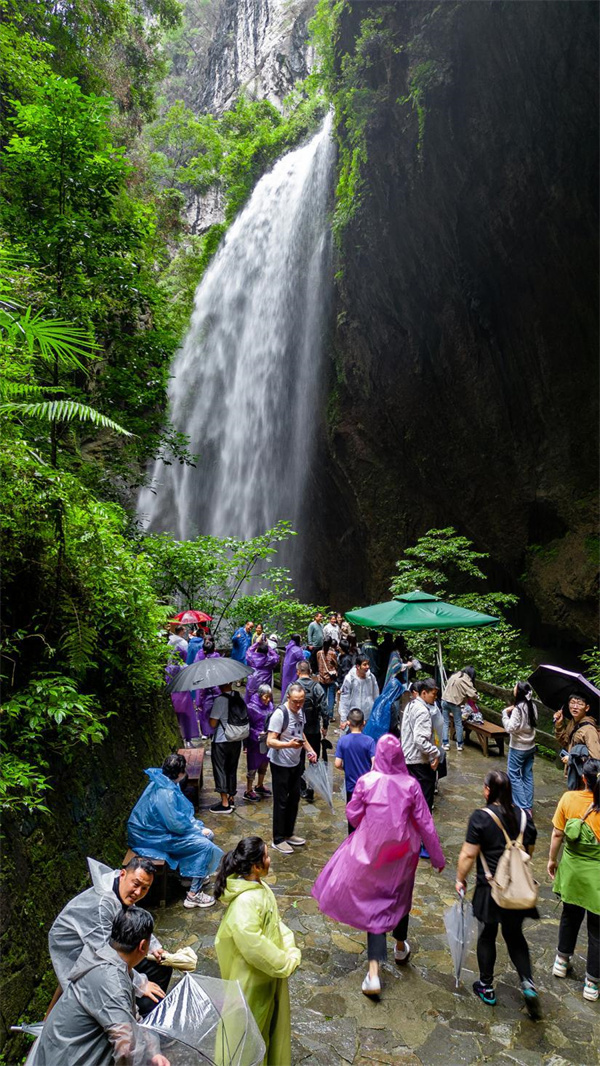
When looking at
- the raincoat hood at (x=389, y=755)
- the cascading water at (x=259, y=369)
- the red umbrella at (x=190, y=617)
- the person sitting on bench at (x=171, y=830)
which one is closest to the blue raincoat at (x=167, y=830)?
the person sitting on bench at (x=171, y=830)

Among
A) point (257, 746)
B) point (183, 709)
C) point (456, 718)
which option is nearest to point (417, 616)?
point (456, 718)

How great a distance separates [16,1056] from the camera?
10.9 feet

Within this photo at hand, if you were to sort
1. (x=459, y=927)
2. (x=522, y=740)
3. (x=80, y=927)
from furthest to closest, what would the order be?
1. (x=522, y=740)
2. (x=459, y=927)
3. (x=80, y=927)

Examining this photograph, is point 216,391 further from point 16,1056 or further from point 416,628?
point 16,1056

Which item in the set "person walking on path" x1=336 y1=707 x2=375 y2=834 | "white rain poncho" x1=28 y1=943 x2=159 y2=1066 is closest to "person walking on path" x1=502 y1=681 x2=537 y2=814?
"person walking on path" x1=336 y1=707 x2=375 y2=834

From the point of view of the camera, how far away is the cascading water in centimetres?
2016

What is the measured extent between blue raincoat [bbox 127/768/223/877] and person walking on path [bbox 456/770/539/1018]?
7.60 feet

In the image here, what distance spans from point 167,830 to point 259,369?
18.2 meters

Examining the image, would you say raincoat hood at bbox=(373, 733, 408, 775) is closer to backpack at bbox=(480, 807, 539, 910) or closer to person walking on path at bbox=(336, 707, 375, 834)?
backpack at bbox=(480, 807, 539, 910)

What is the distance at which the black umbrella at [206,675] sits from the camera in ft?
21.5

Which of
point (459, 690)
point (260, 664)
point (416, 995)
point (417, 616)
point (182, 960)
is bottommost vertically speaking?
point (416, 995)

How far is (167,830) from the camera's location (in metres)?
4.91

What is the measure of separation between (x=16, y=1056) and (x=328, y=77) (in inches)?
847

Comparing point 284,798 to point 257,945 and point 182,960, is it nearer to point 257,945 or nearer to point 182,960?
point 182,960
